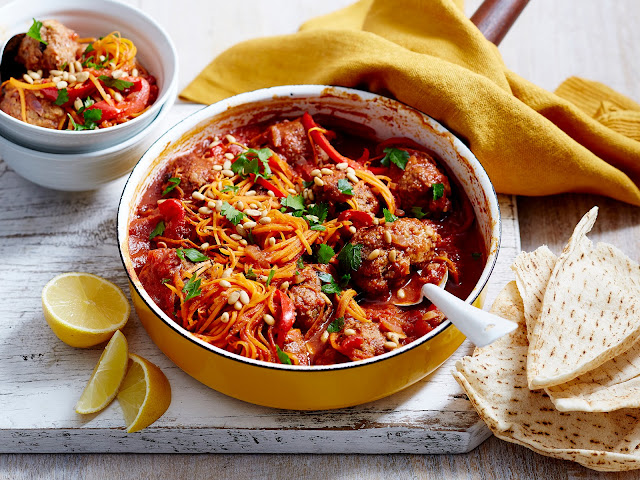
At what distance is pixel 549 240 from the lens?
5.04m

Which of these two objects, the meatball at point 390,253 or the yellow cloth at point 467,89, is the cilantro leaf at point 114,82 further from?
the meatball at point 390,253

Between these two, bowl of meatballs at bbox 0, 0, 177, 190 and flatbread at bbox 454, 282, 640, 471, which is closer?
flatbread at bbox 454, 282, 640, 471

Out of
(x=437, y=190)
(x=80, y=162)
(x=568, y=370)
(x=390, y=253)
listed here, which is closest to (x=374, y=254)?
(x=390, y=253)

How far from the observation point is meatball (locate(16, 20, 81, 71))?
4.77 m

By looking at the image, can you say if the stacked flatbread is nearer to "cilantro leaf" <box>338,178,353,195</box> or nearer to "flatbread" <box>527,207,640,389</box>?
"flatbread" <box>527,207,640,389</box>

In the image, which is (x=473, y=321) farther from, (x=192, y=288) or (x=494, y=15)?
(x=494, y=15)

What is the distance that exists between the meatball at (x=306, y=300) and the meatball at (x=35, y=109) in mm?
1854

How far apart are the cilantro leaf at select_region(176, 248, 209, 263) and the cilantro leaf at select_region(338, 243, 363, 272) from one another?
2.48ft

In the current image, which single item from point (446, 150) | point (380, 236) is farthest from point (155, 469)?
point (446, 150)

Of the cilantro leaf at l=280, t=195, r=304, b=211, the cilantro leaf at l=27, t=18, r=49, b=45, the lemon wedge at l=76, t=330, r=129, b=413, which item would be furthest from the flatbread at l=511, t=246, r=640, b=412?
the cilantro leaf at l=27, t=18, r=49, b=45

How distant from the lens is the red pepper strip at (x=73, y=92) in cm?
465

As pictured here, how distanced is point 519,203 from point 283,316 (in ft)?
7.03

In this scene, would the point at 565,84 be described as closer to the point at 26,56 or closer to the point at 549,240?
the point at 549,240

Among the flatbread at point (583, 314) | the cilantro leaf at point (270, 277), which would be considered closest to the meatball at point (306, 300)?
the cilantro leaf at point (270, 277)
